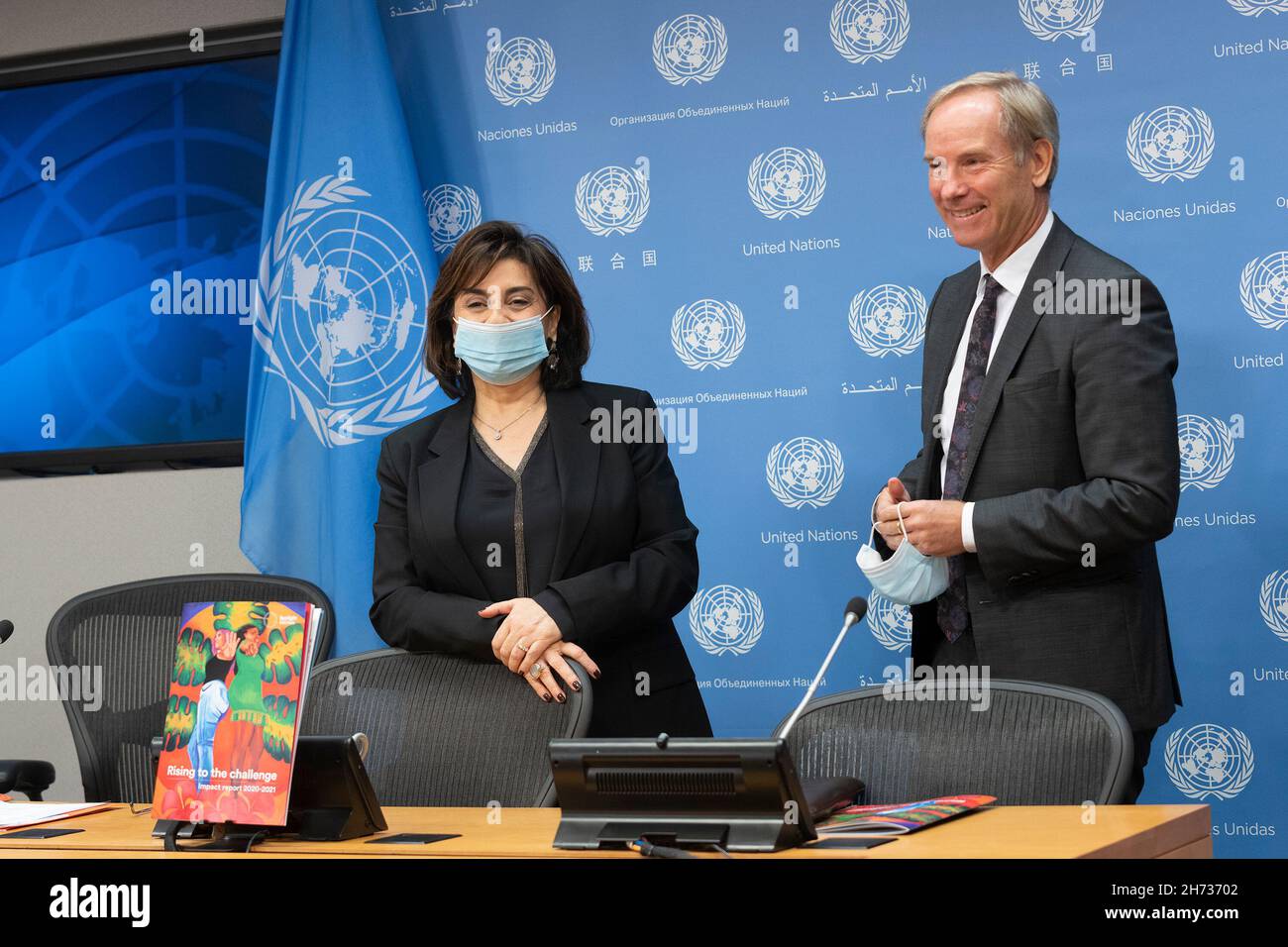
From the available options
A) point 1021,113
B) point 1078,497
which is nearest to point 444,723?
point 1078,497

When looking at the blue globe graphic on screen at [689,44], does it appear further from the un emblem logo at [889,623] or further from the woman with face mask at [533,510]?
the un emblem logo at [889,623]

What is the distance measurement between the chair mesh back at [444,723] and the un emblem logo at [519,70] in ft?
6.78

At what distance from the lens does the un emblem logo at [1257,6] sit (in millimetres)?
3375

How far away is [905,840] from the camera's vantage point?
1.69m

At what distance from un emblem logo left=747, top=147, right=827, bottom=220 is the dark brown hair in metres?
1.03

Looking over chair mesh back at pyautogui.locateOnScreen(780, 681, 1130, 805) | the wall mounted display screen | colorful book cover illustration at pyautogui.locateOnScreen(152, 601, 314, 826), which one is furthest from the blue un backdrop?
colorful book cover illustration at pyautogui.locateOnScreen(152, 601, 314, 826)

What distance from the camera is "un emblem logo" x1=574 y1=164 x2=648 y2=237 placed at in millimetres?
Result: 3996

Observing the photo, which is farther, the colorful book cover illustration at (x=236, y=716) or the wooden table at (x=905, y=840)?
the colorful book cover illustration at (x=236, y=716)

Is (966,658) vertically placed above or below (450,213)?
below

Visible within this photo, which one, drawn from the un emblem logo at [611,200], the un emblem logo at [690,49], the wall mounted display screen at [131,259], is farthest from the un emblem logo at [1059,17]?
the wall mounted display screen at [131,259]

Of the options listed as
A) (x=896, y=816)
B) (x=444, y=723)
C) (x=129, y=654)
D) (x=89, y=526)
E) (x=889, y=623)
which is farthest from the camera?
(x=89, y=526)

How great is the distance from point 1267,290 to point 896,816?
6.92 feet

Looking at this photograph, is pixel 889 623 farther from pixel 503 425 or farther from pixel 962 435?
pixel 503 425

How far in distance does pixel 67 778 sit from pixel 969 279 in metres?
3.02
